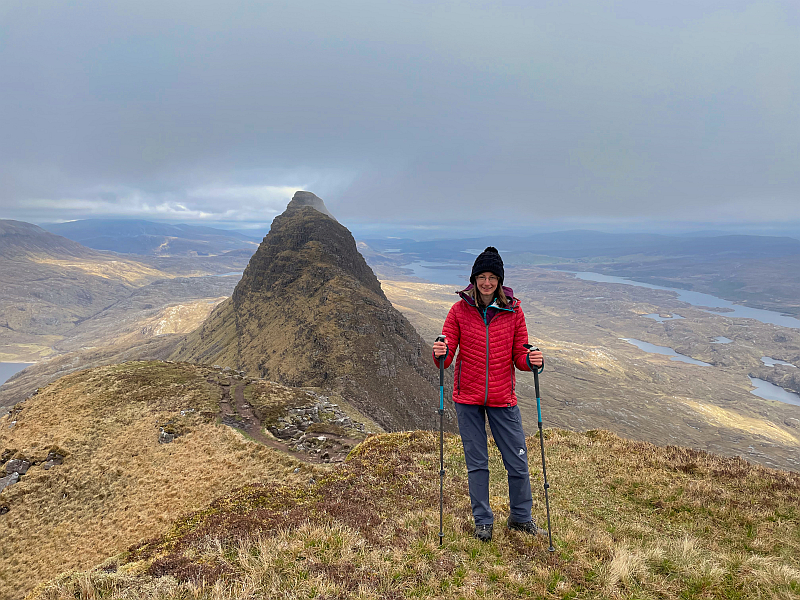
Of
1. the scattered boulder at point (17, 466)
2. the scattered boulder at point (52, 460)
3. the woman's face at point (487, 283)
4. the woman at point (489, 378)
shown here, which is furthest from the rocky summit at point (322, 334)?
the woman's face at point (487, 283)

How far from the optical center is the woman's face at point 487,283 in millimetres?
7516

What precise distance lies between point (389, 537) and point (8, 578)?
A: 17.5 m

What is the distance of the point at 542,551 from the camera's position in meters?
7.13

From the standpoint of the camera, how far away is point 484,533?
7629 millimetres

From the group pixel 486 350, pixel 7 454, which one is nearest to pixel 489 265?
pixel 486 350

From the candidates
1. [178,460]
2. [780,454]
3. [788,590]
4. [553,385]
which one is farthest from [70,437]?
[780,454]

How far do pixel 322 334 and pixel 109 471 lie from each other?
194 feet

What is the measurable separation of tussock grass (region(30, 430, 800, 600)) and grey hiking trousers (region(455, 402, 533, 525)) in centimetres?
63

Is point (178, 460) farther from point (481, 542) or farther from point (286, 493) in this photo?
point (481, 542)

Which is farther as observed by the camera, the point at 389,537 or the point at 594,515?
the point at 594,515

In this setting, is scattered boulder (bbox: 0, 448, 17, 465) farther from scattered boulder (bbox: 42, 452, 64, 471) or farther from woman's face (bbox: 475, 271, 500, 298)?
woman's face (bbox: 475, 271, 500, 298)

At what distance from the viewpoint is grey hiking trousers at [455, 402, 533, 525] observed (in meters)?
7.80

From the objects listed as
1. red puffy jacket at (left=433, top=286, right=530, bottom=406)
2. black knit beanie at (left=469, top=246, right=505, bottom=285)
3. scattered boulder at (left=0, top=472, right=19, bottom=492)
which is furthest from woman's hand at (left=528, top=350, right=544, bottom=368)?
scattered boulder at (left=0, top=472, right=19, bottom=492)

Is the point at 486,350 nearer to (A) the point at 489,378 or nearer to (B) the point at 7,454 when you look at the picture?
(A) the point at 489,378
